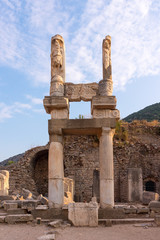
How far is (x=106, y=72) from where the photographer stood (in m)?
8.91

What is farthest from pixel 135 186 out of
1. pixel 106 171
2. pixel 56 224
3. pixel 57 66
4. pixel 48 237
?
pixel 48 237

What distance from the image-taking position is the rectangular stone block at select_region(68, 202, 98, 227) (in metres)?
7.26

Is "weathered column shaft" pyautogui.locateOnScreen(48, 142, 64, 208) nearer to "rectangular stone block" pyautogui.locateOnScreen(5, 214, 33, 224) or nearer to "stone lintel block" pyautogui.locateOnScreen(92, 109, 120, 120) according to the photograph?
"rectangular stone block" pyautogui.locateOnScreen(5, 214, 33, 224)

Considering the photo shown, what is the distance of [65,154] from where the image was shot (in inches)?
824

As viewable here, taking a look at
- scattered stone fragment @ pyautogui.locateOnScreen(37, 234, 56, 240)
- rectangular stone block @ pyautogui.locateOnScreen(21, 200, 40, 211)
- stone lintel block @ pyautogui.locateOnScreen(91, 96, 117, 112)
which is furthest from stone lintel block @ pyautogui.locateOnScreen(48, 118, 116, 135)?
scattered stone fragment @ pyautogui.locateOnScreen(37, 234, 56, 240)

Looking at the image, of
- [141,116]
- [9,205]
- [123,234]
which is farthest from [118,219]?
[141,116]

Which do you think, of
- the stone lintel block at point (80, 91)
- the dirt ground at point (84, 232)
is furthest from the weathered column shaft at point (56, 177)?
the stone lintel block at point (80, 91)

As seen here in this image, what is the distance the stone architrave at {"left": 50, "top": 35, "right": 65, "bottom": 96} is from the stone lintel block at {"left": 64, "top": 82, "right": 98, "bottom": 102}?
0.28 m

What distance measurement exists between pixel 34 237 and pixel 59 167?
2586 millimetres

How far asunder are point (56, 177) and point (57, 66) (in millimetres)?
3972

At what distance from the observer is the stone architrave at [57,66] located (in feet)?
28.9

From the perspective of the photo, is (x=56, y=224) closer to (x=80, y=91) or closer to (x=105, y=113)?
(x=105, y=113)

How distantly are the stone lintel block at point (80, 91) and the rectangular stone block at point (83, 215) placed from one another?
3.69 m

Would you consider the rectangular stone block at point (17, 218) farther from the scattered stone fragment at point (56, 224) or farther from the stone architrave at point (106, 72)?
the stone architrave at point (106, 72)
